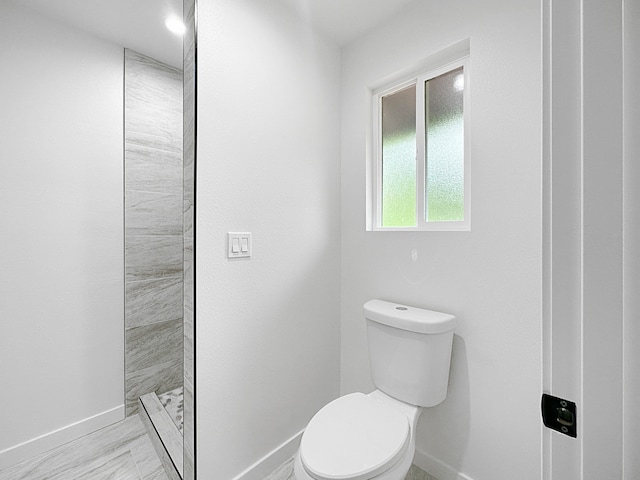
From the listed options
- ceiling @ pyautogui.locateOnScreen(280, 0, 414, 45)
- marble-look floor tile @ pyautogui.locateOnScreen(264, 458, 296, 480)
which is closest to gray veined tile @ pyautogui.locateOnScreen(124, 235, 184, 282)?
marble-look floor tile @ pyautogui.locateOnScreen(264, 458, 296, 480)

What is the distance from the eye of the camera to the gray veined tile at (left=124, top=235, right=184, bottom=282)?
177 centimetres

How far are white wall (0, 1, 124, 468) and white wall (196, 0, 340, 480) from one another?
35.3 inches

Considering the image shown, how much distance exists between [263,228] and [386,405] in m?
0.93

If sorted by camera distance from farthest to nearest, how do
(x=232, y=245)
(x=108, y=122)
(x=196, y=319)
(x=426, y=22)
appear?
(x=108, y=122)
(x=426, y=22)
(x=232, y=245)
(x=196, y=319)

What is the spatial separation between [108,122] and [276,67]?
1031mm

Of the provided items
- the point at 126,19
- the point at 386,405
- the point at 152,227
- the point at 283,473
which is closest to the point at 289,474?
the point at 283,473

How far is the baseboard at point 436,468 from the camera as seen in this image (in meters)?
1.31

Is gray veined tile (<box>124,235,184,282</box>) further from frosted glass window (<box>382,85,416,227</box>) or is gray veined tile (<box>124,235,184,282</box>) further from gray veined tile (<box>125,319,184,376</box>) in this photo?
frosted glass window (<box>382,85,416,227</box>)

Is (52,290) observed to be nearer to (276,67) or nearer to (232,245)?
(232,245)

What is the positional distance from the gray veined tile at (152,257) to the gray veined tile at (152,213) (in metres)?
0.04

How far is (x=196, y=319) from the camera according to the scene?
3.81ft
